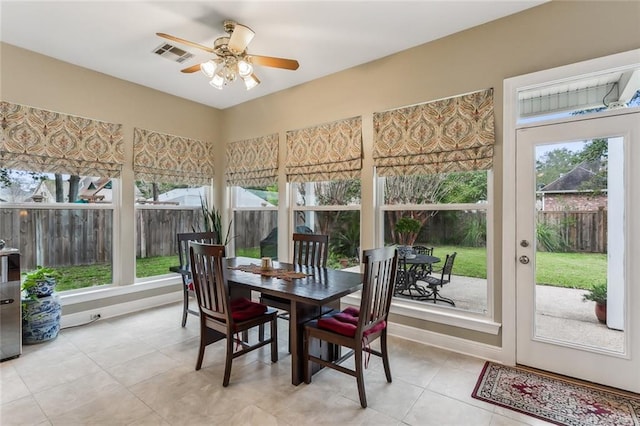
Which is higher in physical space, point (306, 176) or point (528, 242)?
point (306, 176)

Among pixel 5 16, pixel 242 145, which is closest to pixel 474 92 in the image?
pixel 242 145

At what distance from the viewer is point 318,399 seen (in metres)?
2.18

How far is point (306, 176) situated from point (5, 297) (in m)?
3.19

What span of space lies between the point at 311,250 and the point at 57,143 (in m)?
3.07

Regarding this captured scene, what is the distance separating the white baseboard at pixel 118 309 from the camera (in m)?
3.53

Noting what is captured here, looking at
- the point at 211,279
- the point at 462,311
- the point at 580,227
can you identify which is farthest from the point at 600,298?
the point at 211,279

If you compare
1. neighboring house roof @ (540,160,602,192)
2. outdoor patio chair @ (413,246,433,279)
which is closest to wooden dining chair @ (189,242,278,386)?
outdoor patio chair @ (413,246,433,279)

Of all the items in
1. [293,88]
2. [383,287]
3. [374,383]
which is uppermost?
[293,88]

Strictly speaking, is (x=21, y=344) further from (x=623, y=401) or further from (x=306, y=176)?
(x=623, y=401)

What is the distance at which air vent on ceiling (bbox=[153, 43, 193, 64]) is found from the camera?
316 centimetres

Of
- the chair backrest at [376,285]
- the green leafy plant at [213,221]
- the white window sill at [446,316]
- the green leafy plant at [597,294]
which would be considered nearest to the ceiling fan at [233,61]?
the chair backrest at [376,285]

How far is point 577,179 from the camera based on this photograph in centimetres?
249

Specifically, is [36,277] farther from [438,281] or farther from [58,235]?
[438,281]

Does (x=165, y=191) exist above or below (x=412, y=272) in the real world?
above
